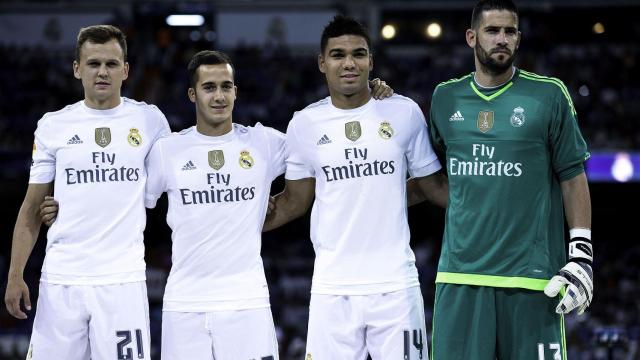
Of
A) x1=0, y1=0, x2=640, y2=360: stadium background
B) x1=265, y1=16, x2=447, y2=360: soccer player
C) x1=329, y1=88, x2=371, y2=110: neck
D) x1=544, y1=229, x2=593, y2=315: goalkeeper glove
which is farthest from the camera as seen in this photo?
x1=0, y1=0, x2=640, y2=360: stadium background

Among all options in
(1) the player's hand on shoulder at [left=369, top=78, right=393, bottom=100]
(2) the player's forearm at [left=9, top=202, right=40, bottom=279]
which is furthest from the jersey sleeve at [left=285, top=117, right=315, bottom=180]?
(2) the player's forearm at [left=9, top=202, right=40, bottom=279]

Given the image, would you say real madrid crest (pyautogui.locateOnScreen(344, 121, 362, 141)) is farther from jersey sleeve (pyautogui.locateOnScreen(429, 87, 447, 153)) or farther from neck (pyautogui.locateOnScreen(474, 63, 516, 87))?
neck (pyautogui.locateOnScreen(474, 63, 516, 87))

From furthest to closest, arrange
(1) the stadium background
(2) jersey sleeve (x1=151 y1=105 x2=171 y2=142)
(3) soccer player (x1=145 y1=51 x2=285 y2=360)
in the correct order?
(1) the stadium background → (2) jersey sleeve (x1=151 y1=105 x2=171 y2=142) → (3) soccer player (x1=145 y1=51 x2=285 y2=360)

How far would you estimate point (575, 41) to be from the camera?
21.6 meters

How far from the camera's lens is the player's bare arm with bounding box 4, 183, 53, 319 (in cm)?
500

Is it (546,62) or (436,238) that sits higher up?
(546,62)

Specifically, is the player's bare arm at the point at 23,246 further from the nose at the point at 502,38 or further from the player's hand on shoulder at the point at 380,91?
the nose at the point at 502,38

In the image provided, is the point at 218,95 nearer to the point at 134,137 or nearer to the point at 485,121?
the point at 134,137

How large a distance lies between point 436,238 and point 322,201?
1540 centimetres

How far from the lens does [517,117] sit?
4426 mm

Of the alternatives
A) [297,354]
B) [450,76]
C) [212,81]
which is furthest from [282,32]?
[212,81]

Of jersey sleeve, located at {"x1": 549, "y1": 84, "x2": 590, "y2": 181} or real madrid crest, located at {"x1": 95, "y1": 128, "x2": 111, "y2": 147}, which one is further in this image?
real madrid crest, located at {"x1": 95, "y1": 128, "x2": 111, "y2": 147}

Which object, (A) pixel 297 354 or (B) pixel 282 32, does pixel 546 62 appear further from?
(A) pixel 297 354

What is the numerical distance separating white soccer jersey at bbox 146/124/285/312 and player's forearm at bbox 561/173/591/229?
1595mm
